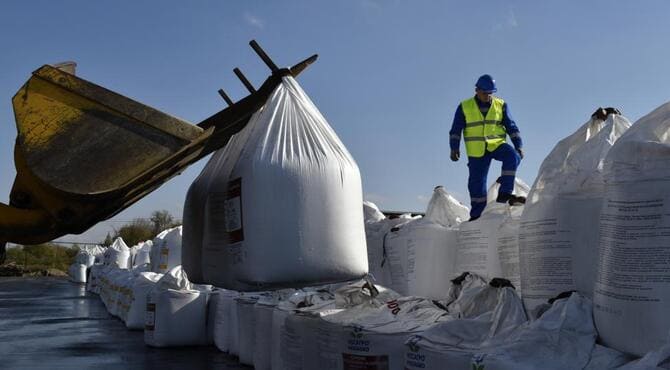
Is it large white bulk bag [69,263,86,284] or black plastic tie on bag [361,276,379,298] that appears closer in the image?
black plastic tie on bag [361,276,379,298]

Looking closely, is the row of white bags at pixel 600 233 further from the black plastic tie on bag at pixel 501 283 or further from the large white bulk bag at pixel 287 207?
the large white bulk bag at pixel 287 207

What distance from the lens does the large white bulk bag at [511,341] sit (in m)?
1.98

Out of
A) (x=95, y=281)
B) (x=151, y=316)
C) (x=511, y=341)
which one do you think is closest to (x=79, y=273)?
(x=95, y=281)

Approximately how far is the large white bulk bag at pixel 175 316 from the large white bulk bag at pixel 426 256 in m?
2.60

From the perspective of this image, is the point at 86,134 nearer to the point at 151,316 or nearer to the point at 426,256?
the point at 426,256

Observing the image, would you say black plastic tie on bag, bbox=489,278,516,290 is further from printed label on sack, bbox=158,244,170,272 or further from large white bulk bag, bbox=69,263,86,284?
large white bulk bag, bbox=69,263,86,284

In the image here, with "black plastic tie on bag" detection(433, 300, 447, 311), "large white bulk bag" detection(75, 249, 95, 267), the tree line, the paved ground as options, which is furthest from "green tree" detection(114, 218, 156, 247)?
"black plastic tie on bag" detection(433, 300, 447, 311)

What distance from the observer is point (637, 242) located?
76.0 inches

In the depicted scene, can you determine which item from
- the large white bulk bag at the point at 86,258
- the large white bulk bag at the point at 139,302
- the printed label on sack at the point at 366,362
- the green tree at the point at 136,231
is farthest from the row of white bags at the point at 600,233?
the green tree at the point at 136,231

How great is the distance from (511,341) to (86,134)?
1.64m

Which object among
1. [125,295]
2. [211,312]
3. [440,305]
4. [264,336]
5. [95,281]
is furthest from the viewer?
[95,281]

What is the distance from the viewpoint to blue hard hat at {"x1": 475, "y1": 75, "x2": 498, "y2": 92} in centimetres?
450

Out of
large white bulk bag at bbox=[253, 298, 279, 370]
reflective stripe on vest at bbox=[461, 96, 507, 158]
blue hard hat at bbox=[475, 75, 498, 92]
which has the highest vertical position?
blue hard hat at bbox=[475, 75, 498, 92]

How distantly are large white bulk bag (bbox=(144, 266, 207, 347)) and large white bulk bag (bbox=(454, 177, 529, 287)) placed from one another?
3.15 m
